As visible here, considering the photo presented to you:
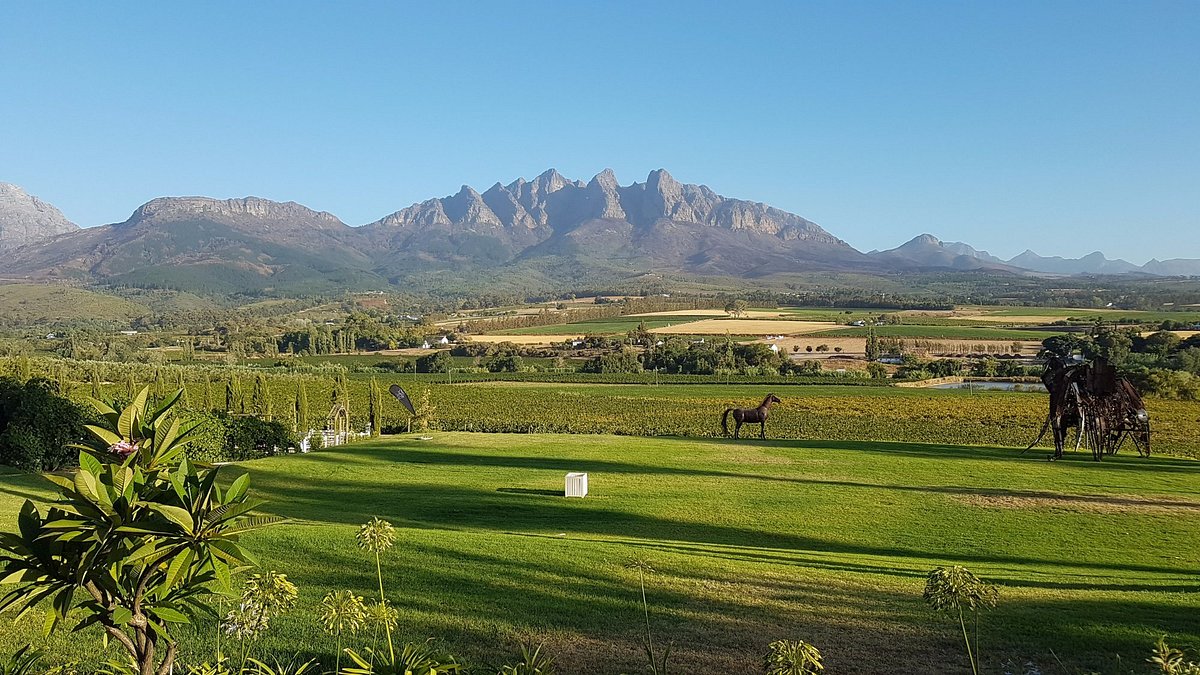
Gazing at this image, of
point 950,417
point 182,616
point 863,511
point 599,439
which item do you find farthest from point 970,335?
point 182,616

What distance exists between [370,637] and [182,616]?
4306 millimetres

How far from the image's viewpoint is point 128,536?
3.15 meters

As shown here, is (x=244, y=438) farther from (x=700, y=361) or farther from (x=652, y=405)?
(x=700, y=361)

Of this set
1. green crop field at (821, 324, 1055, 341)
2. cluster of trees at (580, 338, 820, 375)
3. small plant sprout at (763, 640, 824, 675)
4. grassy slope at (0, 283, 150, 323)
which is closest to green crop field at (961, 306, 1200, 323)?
green crop field at (821, 324, 1055, 341)

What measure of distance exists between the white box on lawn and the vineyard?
21.4 meters

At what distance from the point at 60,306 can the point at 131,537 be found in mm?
213153

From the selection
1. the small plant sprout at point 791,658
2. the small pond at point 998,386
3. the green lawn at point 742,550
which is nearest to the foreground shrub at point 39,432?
the green lawn at point 742,550

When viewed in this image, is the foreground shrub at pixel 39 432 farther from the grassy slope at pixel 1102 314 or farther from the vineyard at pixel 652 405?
the grassy slope at pixel 1102 314

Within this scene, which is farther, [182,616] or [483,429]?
[483,429]

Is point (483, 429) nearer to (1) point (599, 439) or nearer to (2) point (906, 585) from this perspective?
(1) point (599, 439)

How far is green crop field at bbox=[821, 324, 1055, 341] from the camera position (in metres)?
97.9

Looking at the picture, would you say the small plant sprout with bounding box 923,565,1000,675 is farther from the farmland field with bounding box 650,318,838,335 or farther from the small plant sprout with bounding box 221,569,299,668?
the farmland field with bounding box 650,318,838,335

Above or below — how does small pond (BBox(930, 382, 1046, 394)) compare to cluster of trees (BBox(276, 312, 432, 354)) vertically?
below

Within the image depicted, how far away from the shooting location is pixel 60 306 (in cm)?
17675
